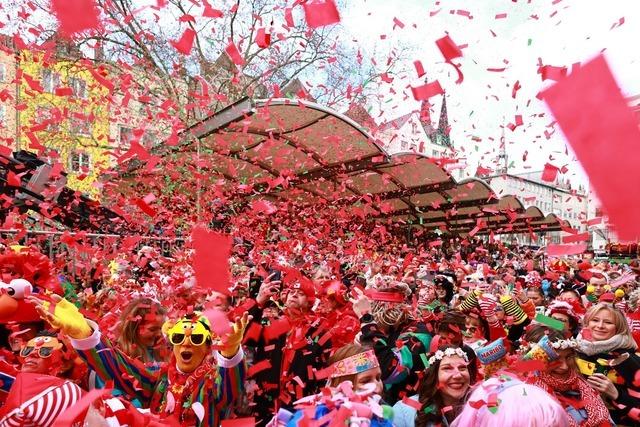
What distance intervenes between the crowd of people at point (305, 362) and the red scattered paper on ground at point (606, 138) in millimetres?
1200

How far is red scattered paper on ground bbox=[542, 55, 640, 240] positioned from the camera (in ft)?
4.36

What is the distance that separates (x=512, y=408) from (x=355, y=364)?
95cm

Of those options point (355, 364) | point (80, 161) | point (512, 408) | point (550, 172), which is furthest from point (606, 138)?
point (80, 161)

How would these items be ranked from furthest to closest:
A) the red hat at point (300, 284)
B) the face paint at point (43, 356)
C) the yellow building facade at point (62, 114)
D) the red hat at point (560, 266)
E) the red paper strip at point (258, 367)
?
the yellow building facade at point (62, 114), the red hat at point (560, 266), the red hat at point (300, 284), the red paper strip at point (258, 367), the face paint at point (43, 356)

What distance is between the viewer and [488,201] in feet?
57.2

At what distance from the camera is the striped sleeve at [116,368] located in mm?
2836

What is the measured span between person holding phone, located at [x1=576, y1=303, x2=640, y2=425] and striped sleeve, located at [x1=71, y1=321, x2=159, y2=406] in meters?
2.72

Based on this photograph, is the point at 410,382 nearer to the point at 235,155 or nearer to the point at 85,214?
the point at 85,214

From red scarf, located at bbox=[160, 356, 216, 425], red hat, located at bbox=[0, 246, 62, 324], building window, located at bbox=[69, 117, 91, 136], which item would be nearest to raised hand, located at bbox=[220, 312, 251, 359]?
red scarf, located at bbox=[160, 356, 216, 425]

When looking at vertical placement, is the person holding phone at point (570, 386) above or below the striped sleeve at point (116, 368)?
below

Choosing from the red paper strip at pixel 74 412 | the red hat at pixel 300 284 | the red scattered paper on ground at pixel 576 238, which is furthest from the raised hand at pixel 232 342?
the red scattered paper on ground at pixel 576 238

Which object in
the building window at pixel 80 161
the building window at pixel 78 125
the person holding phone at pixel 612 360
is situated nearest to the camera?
the person holding phone at pixel 612 360

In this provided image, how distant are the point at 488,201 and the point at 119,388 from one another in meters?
16.0

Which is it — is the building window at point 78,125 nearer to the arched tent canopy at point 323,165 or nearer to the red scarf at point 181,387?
the arched tent canopy at point 323,165
